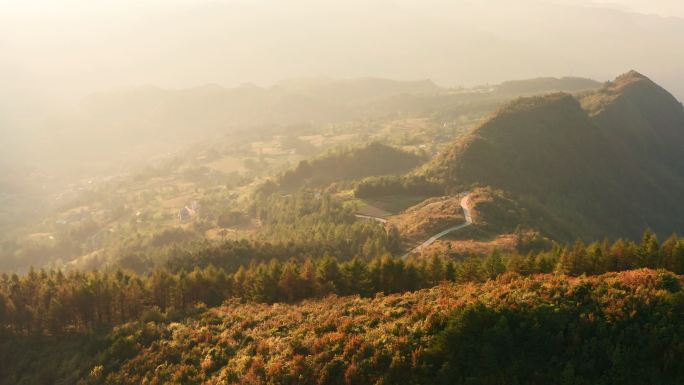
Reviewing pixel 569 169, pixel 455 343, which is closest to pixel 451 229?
pixel 455 343

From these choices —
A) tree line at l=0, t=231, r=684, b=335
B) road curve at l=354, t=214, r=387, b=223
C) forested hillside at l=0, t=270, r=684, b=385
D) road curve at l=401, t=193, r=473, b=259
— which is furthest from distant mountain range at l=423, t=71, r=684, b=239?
forested hillside at l=0, t=270, r=684, b=385

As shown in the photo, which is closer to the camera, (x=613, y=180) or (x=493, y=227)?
(x=493, y=227)

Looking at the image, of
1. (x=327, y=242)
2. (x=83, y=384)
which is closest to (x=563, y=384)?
(x=83, y=384)

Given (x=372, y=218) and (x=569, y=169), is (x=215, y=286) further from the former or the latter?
(x=569, y=169)

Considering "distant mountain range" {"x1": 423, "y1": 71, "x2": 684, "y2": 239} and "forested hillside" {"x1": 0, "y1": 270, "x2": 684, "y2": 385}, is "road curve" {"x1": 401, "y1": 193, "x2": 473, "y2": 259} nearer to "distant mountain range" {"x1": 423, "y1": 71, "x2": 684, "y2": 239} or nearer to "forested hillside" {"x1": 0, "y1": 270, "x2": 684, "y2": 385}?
"distant mountain range" {"x1": 423, "y1": 71, "x2": 684, "y2": 239}

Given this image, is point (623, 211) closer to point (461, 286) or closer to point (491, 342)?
point (461, 286)

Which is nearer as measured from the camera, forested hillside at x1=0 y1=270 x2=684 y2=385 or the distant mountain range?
forested hillside at x1=0 y1=270 x2=684 y2=385

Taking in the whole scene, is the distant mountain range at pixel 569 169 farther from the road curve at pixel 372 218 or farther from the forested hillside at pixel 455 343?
the forested hillside at pixel 455 343

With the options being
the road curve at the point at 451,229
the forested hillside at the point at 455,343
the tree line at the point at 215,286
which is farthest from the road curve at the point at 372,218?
the forested hillside at the point at 455,343
